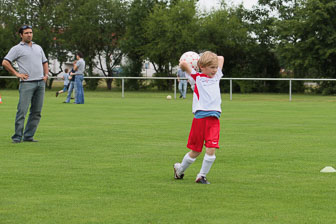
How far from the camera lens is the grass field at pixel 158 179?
5949mm

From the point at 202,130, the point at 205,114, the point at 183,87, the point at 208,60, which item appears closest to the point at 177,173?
the point at 202,130

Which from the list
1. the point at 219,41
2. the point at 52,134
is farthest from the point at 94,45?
the point at 52,134

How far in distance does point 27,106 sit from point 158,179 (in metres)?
4.87

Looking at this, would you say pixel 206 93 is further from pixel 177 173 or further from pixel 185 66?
pixel 177 173

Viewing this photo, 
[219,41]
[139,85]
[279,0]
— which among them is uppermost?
[279,0]

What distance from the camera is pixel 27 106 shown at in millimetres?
11992

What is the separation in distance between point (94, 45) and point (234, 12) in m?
11.2

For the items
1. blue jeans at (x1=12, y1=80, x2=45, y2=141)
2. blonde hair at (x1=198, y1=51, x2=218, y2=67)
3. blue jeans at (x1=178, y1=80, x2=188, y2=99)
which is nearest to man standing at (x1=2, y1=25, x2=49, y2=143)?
blue jeans at (x1=12, y1=80, x2=45, y2=141)

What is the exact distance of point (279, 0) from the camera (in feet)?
161

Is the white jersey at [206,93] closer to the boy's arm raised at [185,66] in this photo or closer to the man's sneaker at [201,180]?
the boy's arm raised at [185,66]

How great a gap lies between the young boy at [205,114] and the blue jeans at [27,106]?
4.92m

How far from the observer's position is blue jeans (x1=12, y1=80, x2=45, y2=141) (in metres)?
11.9

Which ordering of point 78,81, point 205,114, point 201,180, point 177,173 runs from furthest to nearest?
point 78,81 < point 177,173 < point 205,114 < point 201,180

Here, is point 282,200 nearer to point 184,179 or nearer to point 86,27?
point 184,179
